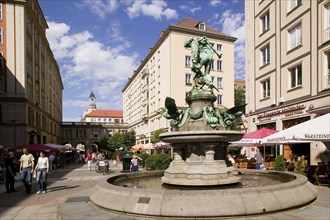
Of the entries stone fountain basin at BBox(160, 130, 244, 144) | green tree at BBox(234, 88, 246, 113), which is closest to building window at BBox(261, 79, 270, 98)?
stone fountain basin at BBox(160, 130, 244, 144)

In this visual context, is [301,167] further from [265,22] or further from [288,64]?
[265,22]

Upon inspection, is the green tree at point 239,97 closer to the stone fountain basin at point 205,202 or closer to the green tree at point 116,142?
the green tree at point 116,142

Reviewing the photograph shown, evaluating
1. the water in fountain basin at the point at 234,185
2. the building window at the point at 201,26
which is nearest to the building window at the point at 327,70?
the water in fountain basin at the point at 234,185

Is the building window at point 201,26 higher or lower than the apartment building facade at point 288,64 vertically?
higher

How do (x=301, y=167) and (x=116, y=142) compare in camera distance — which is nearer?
Answer: (x=301, y=167)

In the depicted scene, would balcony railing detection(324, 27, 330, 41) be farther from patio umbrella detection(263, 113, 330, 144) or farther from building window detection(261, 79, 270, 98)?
patio umbrella detection(263, 113, 330, 144)

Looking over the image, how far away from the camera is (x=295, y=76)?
21.2 metres

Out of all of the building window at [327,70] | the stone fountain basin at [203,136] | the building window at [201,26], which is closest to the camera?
the stone fountain basin at [203,136]

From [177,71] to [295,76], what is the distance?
26.8 metres

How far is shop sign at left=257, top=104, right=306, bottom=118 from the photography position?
20.0m

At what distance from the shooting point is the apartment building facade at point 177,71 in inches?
1827

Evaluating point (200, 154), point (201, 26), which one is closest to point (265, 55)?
point (200, 154)

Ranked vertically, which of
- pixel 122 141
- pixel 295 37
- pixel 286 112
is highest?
pixel 295 37

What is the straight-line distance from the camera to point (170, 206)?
538 cm
